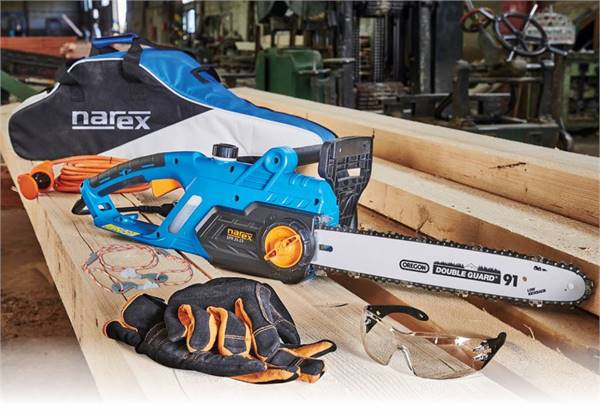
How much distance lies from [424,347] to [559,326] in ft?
1.00

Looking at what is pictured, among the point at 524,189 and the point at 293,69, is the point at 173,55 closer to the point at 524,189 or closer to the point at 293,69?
the point at 524,189

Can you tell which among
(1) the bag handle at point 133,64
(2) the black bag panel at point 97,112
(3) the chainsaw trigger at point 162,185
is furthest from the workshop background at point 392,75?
(3) the chainsaw trigger at point 162,185

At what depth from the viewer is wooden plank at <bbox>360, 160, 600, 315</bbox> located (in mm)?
1504

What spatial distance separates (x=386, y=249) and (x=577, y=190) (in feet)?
1.80

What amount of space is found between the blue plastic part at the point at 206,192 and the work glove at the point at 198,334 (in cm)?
41

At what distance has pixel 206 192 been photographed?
1.66m

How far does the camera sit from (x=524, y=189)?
191cm

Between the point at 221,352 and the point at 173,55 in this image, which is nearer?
the point at 221,352

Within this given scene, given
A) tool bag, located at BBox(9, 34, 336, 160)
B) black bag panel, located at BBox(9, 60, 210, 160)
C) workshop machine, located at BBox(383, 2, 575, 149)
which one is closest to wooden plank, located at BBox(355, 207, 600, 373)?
tool bag, located at BBox(9, 34, 336, 160)

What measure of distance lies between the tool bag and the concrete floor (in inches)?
33.8

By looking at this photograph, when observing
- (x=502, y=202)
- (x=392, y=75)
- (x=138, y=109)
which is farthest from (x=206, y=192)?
(x=392, y=75)

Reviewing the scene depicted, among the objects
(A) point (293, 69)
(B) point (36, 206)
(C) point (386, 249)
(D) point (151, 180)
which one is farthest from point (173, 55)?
(A) point (293, 69)

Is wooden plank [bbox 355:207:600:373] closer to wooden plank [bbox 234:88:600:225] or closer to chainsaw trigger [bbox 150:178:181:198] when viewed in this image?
wooden plank [bbox 234:88:600:225]

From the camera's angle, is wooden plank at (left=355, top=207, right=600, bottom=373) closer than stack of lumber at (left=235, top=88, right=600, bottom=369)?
Yes
